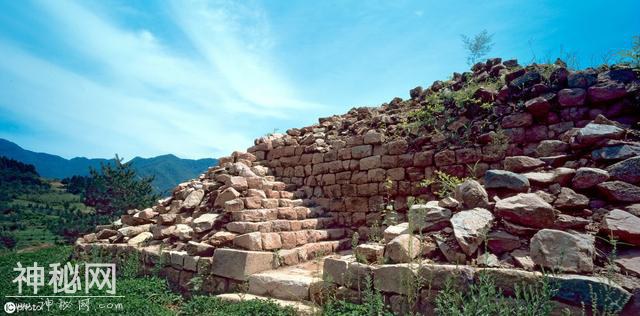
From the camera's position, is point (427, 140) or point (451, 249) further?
point (427, 140)

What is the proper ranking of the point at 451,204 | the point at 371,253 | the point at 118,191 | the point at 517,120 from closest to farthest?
the point at 371,253 → the point at 451,204 → the point at 517,120 → the point at 118,191

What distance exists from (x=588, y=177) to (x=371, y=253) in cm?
255

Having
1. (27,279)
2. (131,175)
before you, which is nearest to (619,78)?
(27,279)

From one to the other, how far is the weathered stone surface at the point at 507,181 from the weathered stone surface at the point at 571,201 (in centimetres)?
38

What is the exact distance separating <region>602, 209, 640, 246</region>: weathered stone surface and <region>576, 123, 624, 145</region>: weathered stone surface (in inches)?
58.9

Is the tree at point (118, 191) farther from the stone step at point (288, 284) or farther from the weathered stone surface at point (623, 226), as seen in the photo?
the weathered stone surface at point (623, 226)

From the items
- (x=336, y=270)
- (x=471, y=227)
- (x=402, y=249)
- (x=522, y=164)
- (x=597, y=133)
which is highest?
(x=597, y=133)

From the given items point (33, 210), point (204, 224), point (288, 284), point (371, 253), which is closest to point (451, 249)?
point (371, 253)

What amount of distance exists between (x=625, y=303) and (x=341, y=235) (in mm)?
5337

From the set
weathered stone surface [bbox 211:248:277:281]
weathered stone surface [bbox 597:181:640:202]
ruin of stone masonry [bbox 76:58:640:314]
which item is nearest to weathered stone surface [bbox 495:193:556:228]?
ruin of stone masonry [bbox 76:58:640:314]

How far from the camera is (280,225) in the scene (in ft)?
21.0

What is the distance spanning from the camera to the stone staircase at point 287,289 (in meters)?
4.26

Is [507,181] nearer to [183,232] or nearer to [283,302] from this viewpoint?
[283,302]

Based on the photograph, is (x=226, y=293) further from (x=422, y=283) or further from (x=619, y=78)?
(x=619, y=78)
